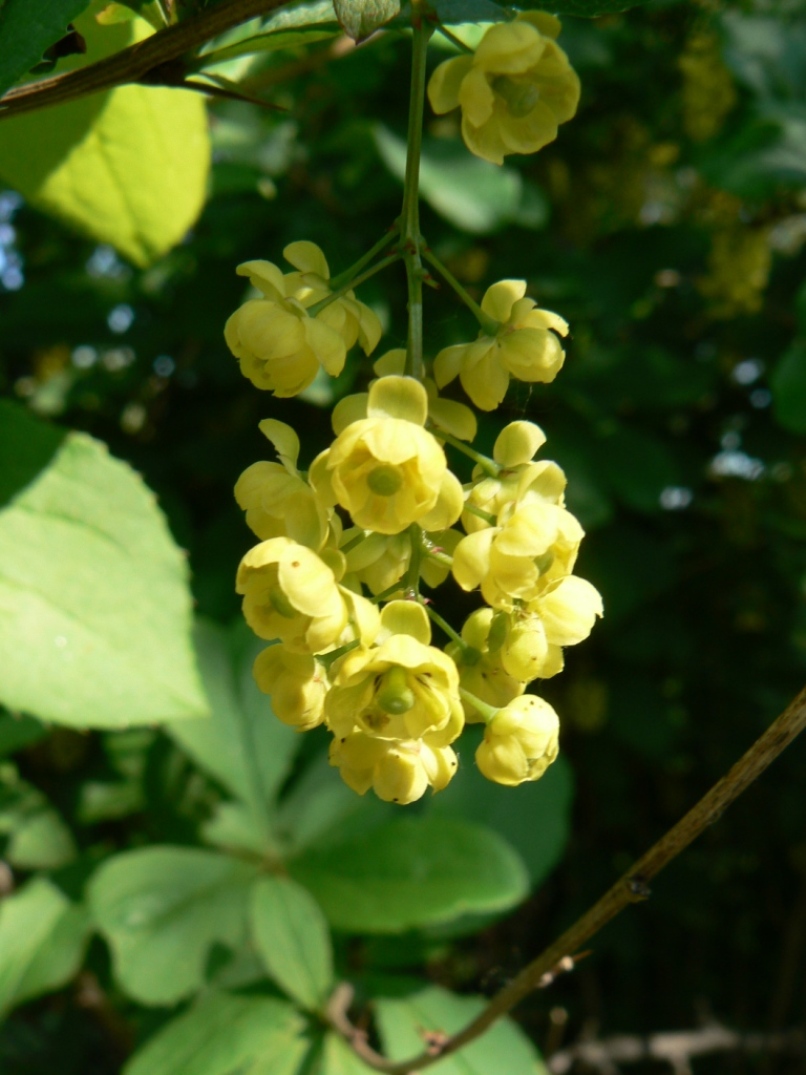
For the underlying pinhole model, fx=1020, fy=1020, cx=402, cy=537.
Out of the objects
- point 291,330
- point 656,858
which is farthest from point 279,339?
point 656,858

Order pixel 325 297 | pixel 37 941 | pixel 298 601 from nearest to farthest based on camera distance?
1. pixel 298 601
2. pixel 325 297
3. pixel 37 941

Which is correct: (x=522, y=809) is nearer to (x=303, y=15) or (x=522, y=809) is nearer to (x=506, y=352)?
(x=506, y=352)

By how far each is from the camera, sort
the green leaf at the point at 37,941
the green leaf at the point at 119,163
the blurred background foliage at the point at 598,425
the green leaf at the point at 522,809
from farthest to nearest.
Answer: the blurred background foliage at the point at 598,425 → the green leaf at the point at 522,809 → the green leaf at the point at 37,941 → the green leaf at the point at 119,163

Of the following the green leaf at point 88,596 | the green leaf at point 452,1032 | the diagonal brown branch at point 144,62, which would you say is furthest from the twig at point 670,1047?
the diagonal brown branch at point 144,62

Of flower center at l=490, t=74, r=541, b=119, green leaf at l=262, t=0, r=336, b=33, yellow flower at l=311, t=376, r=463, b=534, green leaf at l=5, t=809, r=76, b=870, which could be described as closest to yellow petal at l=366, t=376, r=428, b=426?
yellow flower at l=311, t=376, r=463, b=534

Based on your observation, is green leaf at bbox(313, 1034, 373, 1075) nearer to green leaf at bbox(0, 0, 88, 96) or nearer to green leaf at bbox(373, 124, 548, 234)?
green leaf at bbox(0, 0, 88, 96)

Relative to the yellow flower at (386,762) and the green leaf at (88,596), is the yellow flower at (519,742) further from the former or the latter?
the green leaf at (88,596)

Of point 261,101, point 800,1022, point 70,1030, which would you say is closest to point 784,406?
point 261,101
